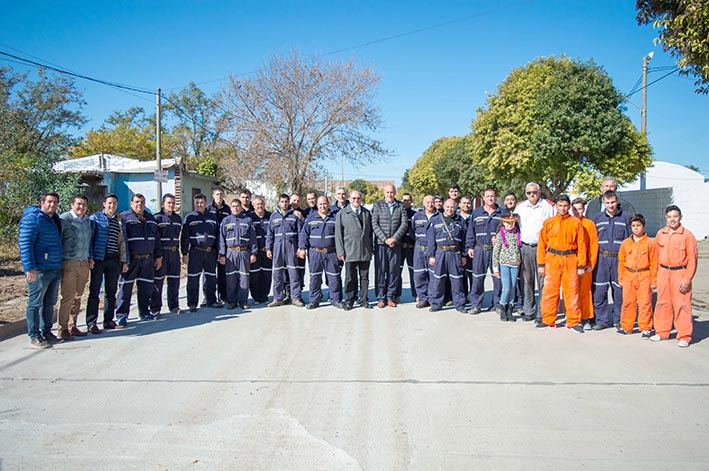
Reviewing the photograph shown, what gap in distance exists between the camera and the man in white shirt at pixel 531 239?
7.35m

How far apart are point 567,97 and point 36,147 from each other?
33481mm

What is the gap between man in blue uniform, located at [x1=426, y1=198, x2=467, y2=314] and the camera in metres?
8.05

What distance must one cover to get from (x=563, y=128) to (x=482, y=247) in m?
14.1

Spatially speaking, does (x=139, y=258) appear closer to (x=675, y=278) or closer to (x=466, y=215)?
(x=466, y=215)

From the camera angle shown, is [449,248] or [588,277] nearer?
[588,277]

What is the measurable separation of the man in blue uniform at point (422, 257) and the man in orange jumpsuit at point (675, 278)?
3.40 m

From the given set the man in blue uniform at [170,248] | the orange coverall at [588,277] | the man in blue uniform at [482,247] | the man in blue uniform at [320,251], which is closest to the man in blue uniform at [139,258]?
the man in blue uniform at [170,248]

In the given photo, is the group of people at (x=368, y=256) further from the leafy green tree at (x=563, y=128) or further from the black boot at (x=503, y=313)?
the leafy green tree at (x=563, y=128)

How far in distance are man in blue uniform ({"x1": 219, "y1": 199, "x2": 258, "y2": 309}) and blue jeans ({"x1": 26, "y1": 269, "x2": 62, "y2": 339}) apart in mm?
2678

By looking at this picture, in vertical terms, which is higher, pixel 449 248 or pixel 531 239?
pixel 531 239

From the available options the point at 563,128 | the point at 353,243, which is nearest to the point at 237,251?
the point at 353,243

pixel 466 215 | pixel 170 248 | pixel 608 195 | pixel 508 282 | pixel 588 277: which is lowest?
pixel 508 282

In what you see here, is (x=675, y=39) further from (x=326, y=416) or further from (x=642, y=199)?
(x=642, y=199)

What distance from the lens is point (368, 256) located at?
8336 mm
